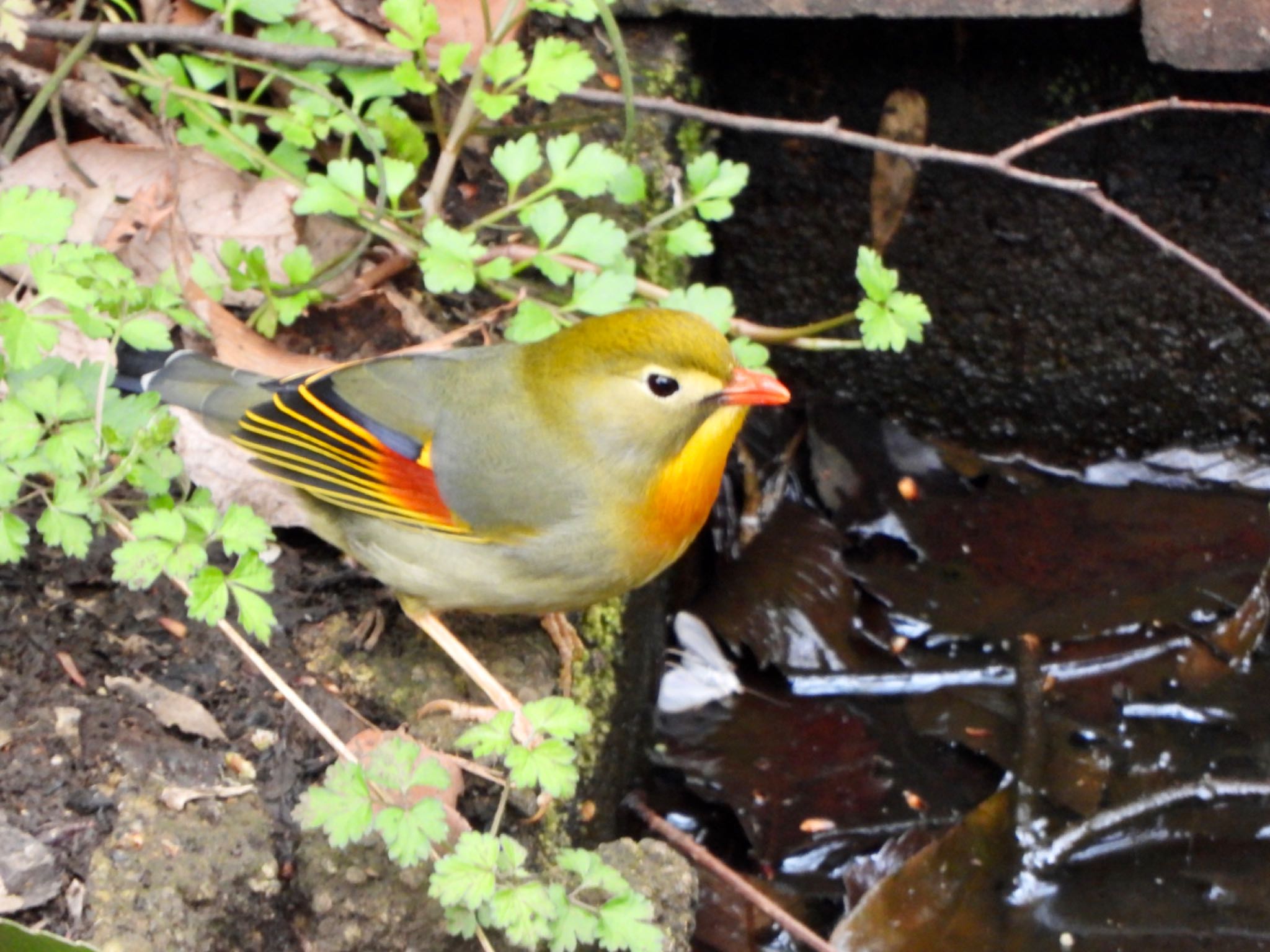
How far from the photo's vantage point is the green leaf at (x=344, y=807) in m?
2.44

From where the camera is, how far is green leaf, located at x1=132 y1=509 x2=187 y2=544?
8.92ft

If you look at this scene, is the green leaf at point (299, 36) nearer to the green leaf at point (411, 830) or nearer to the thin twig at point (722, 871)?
the thin twig at point (722, 871)

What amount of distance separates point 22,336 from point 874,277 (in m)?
1.78

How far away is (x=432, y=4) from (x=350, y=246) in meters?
0.77

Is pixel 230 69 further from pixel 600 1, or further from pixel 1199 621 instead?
pixel 1199 621

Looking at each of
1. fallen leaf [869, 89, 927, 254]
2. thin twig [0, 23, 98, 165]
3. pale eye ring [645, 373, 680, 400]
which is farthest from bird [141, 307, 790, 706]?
fallen leaf [869, 89, 927, 254]

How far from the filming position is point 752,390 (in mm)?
3064

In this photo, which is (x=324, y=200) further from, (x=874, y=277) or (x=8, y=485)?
Answer: (x=874, y=277)

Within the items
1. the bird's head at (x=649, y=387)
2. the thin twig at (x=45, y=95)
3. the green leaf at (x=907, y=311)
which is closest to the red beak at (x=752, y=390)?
the bird's head at (x=649, y=387)

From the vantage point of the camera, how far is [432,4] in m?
4.23

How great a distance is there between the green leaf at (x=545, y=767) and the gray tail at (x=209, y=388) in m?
1.20

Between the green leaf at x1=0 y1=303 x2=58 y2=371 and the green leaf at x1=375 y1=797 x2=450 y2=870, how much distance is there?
1115 millimetres

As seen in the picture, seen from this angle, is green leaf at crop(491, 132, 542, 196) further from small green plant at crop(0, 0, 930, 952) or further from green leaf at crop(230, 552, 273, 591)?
green leaf at crop(230, 552, 273, 591)

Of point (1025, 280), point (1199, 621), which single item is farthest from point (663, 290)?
point (1199, 621)
